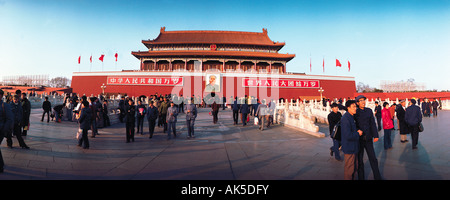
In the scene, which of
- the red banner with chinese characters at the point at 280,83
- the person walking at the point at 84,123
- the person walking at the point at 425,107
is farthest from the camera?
the red banner with chinese characters at the point at 280,83

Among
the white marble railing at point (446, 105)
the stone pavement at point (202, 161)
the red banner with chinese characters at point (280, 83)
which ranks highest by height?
the red banner with chinese characters at point (280, 83)

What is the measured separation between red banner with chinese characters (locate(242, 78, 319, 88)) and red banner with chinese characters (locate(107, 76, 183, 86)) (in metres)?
8.87

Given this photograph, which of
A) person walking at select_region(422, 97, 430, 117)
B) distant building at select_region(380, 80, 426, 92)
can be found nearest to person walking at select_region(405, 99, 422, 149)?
person walking at select_region(422, 97, 430, 117)

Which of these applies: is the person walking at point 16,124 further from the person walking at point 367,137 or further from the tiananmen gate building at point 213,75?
the tiananmen gate building at point 213,75

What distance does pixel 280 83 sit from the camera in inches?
1212

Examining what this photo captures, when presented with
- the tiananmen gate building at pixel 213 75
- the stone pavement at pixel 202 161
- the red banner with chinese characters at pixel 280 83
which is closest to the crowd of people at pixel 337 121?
the stone pavement at pixel 202 161

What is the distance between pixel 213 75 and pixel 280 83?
29.4ft

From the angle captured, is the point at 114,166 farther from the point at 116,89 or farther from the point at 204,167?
the point at 116,89

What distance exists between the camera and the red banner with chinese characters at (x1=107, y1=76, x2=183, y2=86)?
29.7m

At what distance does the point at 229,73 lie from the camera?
30.2 meters

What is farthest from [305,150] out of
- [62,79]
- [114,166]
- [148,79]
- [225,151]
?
[62,79]

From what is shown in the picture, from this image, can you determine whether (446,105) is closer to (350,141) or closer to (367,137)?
(367,137)

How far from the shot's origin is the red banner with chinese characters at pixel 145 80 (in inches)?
1168

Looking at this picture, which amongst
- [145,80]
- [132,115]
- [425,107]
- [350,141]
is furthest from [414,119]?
[145,80]
